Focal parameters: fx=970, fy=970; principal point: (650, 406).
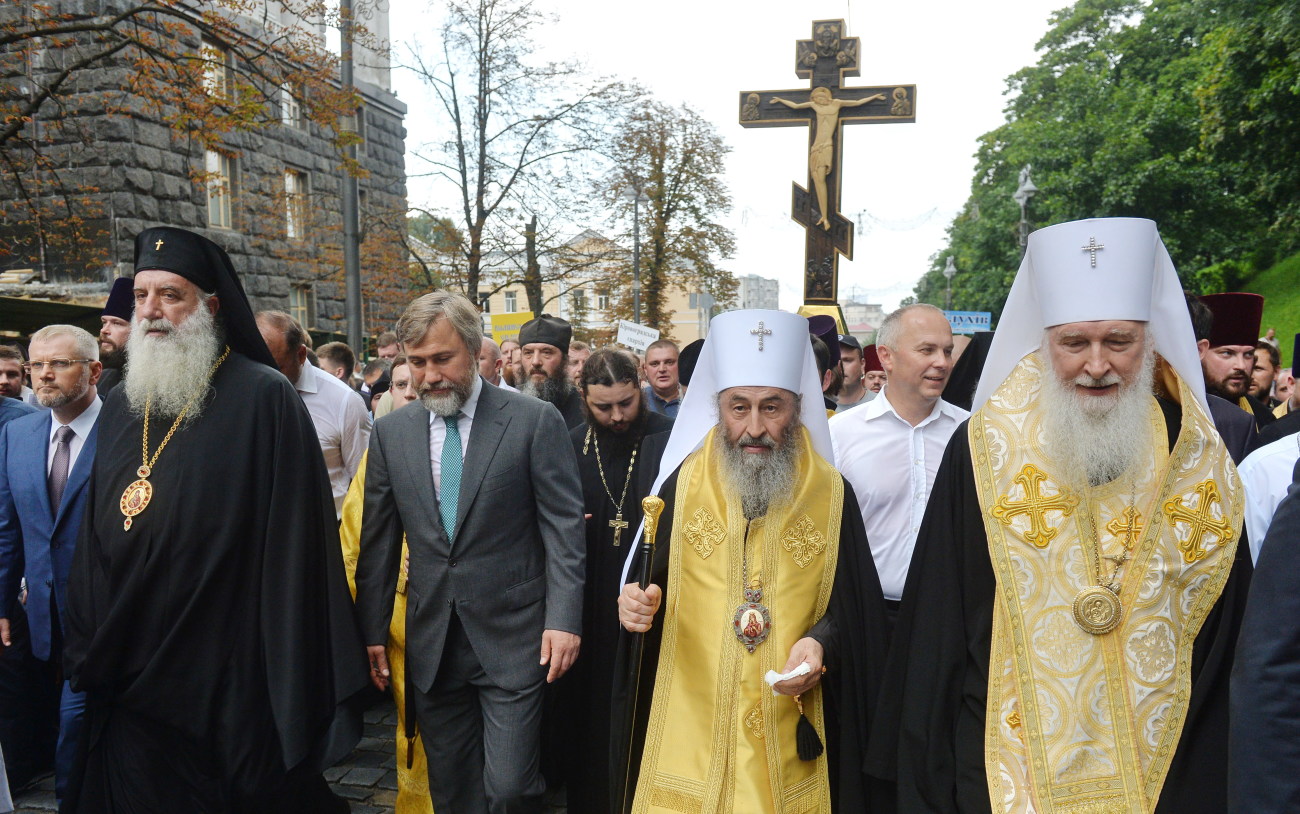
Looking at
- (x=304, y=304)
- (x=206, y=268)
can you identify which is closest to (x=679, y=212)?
(x=304, y=304)

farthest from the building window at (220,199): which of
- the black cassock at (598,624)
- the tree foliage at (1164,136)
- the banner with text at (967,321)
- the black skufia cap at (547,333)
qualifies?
the tree foliage at (1164,136)

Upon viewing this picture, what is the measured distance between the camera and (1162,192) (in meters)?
30.2

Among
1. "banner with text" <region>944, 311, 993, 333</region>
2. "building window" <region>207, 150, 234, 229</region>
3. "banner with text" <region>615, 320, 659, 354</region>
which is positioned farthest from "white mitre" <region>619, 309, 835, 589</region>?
"building window" <region>207, 150, 234, 229</region>

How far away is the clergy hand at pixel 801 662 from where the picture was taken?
284 centimetres

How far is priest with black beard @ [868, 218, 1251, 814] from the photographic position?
8.21 feet

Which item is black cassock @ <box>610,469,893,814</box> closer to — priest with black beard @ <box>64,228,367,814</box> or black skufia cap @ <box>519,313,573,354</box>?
priest with black beard @ <box>64,228,367,814</box>

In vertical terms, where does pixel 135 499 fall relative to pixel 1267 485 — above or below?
below

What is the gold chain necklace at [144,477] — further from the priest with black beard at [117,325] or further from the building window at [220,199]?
the building window at [220,199]

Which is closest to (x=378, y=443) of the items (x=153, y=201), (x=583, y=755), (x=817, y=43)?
(x=583, y=755)

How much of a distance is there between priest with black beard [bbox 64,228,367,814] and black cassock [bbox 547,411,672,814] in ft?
4.00

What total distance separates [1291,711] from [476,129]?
17290 mm

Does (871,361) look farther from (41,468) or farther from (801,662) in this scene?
(41,468)

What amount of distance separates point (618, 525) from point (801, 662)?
197cm

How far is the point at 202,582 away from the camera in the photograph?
3416 millimetres
